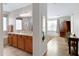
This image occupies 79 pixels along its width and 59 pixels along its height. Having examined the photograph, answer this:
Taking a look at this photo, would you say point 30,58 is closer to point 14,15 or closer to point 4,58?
point 4,58

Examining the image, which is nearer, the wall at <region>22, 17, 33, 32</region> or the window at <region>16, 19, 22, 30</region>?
the wall at <region>22, 17, 33, 32</region>

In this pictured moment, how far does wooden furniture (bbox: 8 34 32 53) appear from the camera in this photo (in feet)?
13.8

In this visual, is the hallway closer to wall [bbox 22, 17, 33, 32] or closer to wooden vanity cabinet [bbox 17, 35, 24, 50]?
wooden vanity cabinet [bbox 17, 35, 24, 50]

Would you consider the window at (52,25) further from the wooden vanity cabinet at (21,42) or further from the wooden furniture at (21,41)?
the wooden vanity cabinet at (21,42)

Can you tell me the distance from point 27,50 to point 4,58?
3403mm

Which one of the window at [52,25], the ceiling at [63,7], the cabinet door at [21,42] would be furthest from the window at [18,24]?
the window at [52,25]

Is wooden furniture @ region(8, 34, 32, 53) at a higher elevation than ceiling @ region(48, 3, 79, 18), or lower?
lower

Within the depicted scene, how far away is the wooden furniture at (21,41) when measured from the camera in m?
4.20

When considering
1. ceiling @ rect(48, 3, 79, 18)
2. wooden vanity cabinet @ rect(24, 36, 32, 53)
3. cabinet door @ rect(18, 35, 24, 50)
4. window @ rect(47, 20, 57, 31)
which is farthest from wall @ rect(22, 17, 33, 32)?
window @ rect(47, 20, 57, 31)

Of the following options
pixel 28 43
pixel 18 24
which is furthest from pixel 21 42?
pixel 18 24

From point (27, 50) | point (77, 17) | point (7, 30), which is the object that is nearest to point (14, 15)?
point (7, 30)

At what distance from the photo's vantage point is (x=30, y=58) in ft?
3.18

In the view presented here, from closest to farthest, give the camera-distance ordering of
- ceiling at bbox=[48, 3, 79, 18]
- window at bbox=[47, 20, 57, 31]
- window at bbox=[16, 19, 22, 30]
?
ceiling at bbox=[48, 3, 79, 18], window at bbox=[16, 19, 22, 30], window at bbox=[47, 20, 57, 31]

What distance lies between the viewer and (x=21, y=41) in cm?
466
